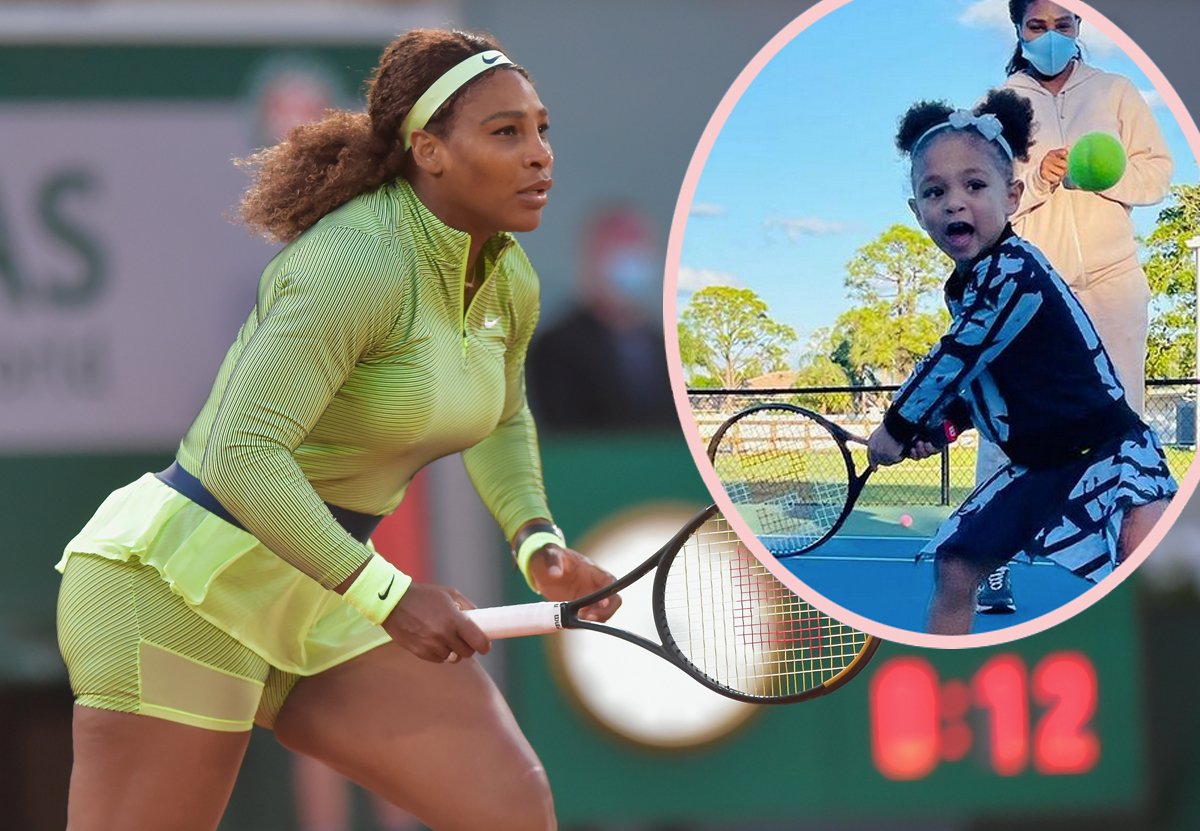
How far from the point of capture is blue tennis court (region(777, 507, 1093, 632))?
231 cm

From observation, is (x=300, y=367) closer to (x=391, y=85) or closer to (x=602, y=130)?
(x=391, y=85)

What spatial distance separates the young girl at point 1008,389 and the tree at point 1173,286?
0.10m

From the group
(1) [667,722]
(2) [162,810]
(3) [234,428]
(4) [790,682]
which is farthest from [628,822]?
(3) [234,428]

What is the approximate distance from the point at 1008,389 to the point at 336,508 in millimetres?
928

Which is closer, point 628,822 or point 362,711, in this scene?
point 362,711

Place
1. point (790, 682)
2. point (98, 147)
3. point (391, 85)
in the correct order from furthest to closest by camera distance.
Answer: point (98, 147)
point (790, 682)
point (391, 85)

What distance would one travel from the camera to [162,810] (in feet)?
6.72

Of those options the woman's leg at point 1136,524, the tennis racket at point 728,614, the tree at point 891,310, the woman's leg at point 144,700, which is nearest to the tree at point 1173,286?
the woman's leg at point 1136,524

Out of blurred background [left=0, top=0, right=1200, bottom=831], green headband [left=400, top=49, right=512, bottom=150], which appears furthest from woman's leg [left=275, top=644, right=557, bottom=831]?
blurred background [left=0, top=0, right=1200, bottom=831]

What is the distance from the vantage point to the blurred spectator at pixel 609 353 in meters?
3.69

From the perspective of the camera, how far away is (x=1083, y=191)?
223 centimetres

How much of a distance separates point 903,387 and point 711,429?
28cm

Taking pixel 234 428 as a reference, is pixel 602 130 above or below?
above

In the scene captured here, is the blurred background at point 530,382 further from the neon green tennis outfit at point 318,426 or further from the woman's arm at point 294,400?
the woman's arm at point 294,400
